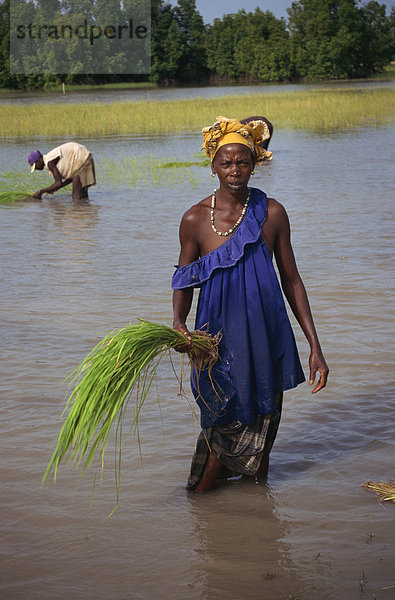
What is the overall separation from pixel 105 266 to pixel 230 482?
451cm

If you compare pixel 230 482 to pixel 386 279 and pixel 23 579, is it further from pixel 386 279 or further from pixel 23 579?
pixel 386 279

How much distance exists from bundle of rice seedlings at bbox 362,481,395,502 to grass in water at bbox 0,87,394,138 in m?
20.8

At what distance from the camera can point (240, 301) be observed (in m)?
3.07

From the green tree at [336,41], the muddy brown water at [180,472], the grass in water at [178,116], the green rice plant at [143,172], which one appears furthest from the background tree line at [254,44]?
the muddy brown water at [180,472]

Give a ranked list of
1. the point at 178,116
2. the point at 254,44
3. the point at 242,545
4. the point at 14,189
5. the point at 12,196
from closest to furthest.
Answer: the point at 242,545 → the point at 12,196 → the point at 14,189 → the point at 178,116 → the point at 254,44

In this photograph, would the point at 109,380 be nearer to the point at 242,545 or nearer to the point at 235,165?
the point at 242,545

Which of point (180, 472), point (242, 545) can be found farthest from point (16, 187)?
point (242, 545)

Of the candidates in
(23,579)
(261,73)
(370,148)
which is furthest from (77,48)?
(23,579)

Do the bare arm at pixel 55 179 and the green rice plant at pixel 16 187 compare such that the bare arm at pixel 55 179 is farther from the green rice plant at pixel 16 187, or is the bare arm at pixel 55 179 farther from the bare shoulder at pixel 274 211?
the bare shoulder at pixel 274 211

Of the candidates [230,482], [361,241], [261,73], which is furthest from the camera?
[261,73]

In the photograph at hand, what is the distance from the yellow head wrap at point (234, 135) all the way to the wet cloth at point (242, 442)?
929 mm

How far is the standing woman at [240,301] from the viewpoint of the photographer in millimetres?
3088

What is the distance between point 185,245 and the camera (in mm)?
3186

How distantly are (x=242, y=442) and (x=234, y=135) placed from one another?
3.72ft
